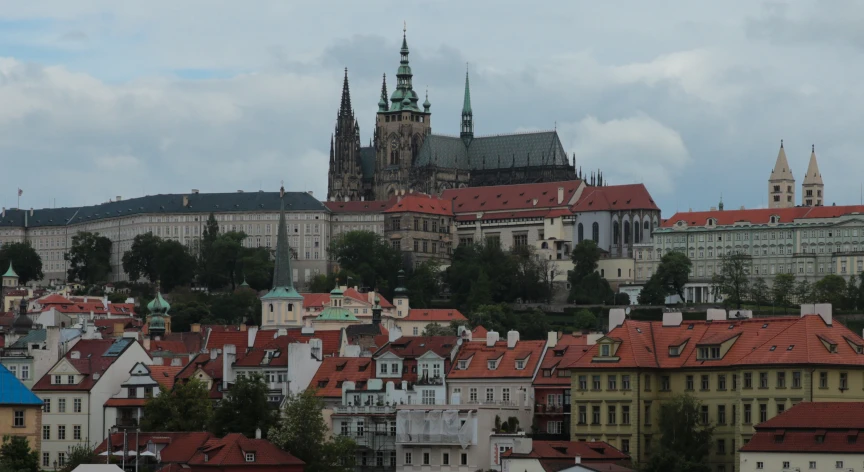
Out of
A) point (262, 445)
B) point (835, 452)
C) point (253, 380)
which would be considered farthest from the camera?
point (253, 380)

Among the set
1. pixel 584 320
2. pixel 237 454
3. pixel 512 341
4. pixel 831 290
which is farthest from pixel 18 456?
pixel 831 290

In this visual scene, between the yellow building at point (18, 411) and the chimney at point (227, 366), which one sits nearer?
the yellow building at point (18, 411)

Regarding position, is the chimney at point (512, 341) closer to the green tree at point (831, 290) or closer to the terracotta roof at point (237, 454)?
the terracotta roof at point (237, 454)

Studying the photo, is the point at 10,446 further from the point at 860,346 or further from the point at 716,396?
the point at 860,346

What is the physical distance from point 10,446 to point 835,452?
1131 inches

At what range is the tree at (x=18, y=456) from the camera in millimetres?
81188

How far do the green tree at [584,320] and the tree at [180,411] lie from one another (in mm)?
95668

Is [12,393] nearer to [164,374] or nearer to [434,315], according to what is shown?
[164,374]

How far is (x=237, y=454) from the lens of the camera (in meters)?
80.3

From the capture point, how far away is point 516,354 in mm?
91062

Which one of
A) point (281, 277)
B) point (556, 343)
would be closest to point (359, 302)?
point (281, 277)

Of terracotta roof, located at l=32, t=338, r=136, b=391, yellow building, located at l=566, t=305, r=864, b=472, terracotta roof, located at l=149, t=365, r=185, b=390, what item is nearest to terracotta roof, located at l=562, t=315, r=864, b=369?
yellow building, located at l=566, t=305, r=864, b=472

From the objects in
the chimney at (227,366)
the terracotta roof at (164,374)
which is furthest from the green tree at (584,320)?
the chimney at (227,366)

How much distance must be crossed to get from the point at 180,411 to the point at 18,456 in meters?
9.29
